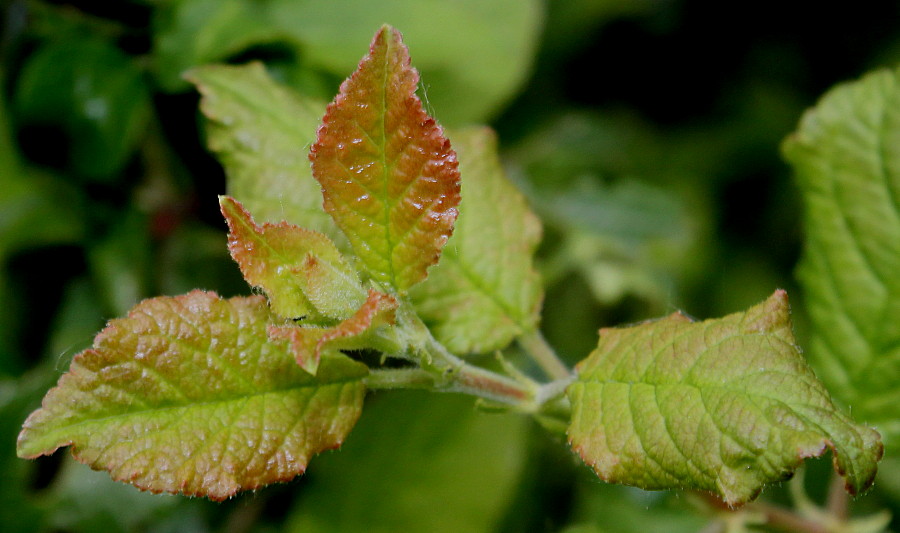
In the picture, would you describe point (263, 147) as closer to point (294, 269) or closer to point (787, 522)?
point (294, 269)

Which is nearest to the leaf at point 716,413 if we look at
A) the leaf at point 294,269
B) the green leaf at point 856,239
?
the leaf at point 294,269

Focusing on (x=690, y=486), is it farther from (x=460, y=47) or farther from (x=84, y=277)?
(x=84, y=277)

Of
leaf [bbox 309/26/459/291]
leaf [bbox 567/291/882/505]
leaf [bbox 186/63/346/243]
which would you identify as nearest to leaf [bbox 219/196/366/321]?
leaf [bbox 309/26/459/291]

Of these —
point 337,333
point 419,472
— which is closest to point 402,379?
point 337,333

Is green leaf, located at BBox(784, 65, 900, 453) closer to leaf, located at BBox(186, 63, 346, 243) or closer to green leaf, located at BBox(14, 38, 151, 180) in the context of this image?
leaf, located at BBox(186, 63, 346, 243)

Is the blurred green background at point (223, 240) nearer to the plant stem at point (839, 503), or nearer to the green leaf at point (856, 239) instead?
the plant stem at point (839, 503)
